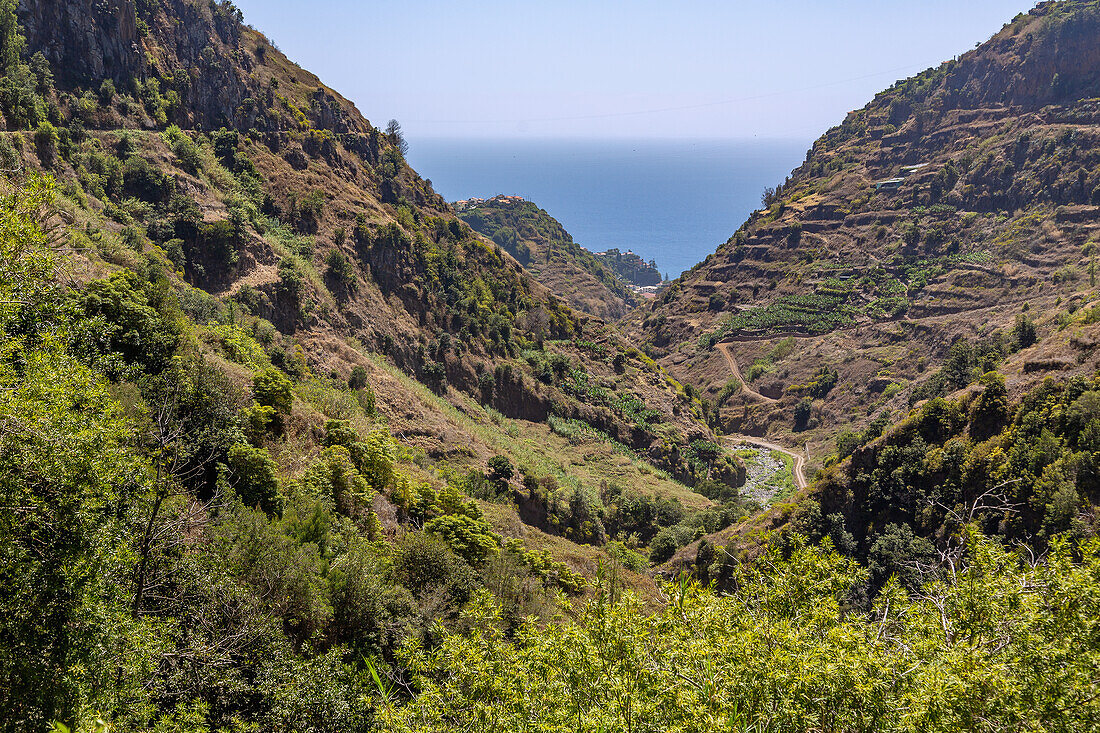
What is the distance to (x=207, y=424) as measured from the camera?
1608 cm

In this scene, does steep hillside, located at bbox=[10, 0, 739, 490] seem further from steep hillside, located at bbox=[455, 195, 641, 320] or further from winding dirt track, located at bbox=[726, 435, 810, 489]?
steep hillside, located at bbox=[455, 195, 641, 320]

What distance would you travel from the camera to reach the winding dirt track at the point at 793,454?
6406 cm

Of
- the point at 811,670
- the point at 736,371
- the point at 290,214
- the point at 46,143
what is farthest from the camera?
the point at 736,371

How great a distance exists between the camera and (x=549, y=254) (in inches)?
6038

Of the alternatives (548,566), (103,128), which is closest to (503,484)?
(548,566)

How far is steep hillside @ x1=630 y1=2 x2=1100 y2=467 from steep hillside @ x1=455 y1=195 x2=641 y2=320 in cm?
1849

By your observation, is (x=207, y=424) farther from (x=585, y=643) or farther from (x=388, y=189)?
(x=388, y=189)

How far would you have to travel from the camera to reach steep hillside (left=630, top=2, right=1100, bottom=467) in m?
76.4

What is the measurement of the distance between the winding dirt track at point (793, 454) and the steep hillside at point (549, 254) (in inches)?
2302

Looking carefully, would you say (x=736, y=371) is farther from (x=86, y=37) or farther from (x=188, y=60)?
(x=86, y=37)

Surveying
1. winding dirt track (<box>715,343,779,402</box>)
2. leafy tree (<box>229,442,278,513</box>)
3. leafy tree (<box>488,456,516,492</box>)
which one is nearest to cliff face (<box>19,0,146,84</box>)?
leafy tree (<box>229,442,278,513</box>)

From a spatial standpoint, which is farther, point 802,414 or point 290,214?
point 802,414

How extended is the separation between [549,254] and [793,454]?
97296 millimetres

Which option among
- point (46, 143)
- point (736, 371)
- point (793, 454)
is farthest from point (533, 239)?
point (46, 143)
